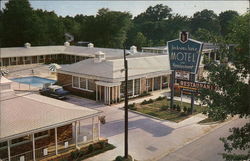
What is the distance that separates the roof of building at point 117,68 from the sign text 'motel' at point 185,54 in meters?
6.15

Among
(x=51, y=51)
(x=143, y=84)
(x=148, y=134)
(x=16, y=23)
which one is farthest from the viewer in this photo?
(x=16, y=23)

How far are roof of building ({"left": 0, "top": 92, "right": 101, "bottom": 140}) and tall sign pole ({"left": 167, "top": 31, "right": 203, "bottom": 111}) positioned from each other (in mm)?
12177

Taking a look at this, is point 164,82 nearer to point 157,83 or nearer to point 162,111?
point 157,83

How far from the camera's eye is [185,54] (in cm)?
A: 2766

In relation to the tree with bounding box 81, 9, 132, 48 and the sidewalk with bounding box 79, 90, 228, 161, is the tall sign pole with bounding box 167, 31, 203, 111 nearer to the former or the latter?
the sidewalk with bounding box 79, 90, 228, 161

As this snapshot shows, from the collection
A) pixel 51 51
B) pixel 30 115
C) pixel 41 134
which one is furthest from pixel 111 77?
pixel 51 51

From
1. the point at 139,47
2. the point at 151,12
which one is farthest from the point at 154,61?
the point at 151,12

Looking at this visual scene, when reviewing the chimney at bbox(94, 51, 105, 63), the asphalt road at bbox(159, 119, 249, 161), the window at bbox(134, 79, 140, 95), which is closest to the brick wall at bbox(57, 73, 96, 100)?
the chimney at bbox(94, 51, 105, 63)

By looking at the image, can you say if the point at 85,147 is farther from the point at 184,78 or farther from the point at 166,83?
the point at 166,83

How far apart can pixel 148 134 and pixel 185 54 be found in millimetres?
9501

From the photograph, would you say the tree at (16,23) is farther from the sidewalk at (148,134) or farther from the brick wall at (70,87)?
the sidewalk at (148,134)

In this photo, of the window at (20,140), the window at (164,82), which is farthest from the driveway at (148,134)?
the window at (164,82)

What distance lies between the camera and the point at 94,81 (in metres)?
33.1

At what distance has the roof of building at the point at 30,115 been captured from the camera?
51.6 feet
